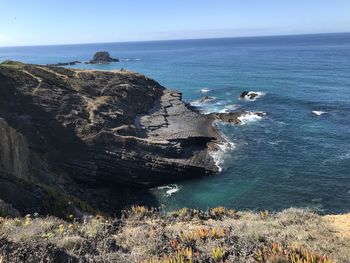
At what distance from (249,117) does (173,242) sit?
55.1 metres

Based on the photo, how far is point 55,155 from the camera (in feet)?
145

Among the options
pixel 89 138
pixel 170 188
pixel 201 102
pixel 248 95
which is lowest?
pixel 170 188

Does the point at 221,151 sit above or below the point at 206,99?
below

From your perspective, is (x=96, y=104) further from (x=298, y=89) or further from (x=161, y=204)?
(x=298, y=89)

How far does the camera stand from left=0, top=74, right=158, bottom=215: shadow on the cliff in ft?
126

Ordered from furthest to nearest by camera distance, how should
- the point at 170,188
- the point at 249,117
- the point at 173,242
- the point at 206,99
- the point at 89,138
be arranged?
the point at 206,99, the point at 249,117, the point at 89,138, the point at 170,188, the point at 173,242

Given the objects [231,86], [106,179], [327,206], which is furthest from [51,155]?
[231,86]

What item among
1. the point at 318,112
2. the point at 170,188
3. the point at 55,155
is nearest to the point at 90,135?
the point at 55,155

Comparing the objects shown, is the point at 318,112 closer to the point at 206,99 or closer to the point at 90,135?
the point at 206,99

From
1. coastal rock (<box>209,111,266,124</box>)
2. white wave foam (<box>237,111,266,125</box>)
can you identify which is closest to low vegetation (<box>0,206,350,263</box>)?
coastal rock (<box>209,111,266,124</box>)

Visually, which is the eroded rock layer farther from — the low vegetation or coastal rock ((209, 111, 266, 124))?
the low vegetation

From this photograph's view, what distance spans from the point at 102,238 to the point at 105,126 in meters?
38.4

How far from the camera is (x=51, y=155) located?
4403 centimetres

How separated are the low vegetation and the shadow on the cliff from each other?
21.4m
